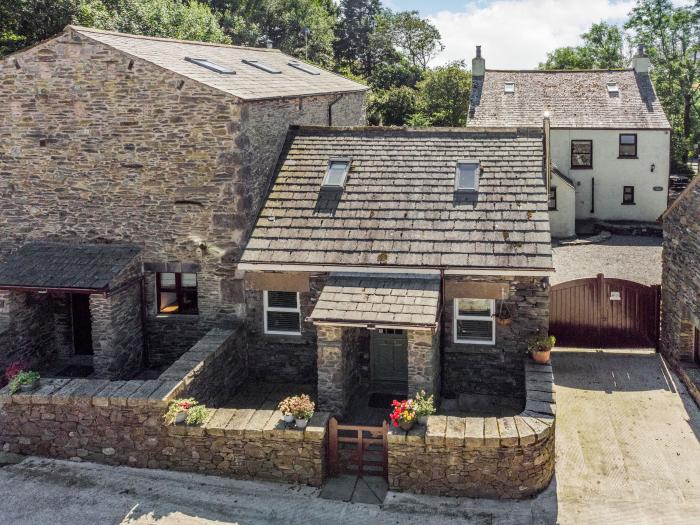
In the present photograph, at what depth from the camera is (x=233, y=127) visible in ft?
46.2

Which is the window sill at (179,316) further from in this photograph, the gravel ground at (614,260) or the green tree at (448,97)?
the green tree at (448,97)

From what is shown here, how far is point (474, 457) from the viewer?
10461 millimetres

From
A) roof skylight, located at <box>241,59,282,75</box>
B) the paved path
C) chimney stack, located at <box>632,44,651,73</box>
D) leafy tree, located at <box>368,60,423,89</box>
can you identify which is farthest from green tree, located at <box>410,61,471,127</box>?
the paved path

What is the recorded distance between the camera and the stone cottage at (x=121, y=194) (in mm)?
14242

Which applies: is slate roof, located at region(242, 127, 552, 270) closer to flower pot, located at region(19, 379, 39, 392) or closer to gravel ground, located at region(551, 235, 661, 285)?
flower pot, located at region(19, 379, 39, 392)

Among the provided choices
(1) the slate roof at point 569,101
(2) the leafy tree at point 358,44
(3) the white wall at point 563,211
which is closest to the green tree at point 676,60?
(1) the slate roof at point 569,101

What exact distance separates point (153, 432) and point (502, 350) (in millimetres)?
7134

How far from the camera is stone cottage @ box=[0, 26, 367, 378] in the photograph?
46.7 feet

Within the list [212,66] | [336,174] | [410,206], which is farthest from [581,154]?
[212,66]

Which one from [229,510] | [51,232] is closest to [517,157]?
[229,510]

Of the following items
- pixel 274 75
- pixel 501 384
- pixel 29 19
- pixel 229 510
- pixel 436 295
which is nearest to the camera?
pixel 229 510

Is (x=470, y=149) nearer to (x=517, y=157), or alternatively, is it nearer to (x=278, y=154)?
(x=517, y=157)

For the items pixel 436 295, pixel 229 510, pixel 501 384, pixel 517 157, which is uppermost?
pixel 517 157

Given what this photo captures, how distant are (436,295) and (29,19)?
28303 mm
